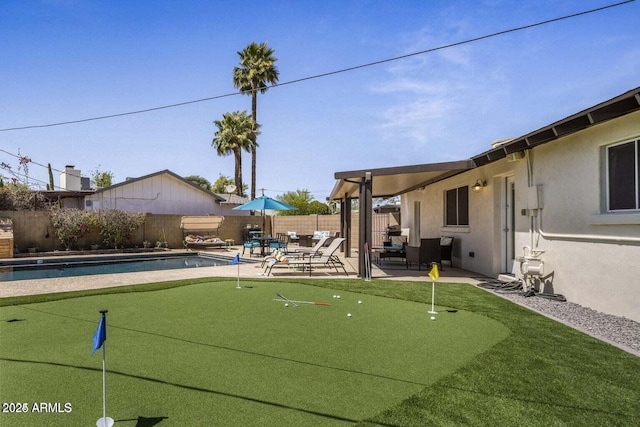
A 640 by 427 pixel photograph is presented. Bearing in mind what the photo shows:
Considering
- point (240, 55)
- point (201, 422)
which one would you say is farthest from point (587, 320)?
point (240, 55)

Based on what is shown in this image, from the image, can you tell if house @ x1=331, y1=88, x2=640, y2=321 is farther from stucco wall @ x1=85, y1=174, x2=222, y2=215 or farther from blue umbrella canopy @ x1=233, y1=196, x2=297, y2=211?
stucco wall @ x1=85, y1=174, x2=222, y2=215

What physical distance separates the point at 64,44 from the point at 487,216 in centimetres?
1569

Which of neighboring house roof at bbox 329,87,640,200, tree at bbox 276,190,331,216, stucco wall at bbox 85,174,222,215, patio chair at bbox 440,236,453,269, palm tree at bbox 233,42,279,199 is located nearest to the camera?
neighboring house roof at bbox 329,87,640,200

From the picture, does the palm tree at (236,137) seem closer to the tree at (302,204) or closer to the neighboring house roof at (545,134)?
the tree at (302,204)

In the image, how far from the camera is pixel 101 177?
38.6 m

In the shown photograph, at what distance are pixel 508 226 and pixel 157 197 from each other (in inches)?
880

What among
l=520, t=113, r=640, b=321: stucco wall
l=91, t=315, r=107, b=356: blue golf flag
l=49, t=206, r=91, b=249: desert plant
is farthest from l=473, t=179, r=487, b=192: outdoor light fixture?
l=49, t=206, r=91, b=249: desert plant

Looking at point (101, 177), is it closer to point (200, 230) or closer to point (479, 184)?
point (200, 230)

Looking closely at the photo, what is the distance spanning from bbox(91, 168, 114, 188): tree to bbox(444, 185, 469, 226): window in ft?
110

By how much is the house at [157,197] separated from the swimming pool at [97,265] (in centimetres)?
769

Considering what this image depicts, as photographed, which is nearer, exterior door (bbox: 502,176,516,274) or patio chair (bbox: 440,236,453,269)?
exterior door (bbox: 502,176,516,274)

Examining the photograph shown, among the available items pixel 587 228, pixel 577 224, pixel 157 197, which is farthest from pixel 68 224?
pixel 587 228

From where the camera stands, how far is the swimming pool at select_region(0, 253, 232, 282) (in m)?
13.1

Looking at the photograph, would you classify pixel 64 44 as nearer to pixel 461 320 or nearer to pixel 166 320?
pixel 166 320
